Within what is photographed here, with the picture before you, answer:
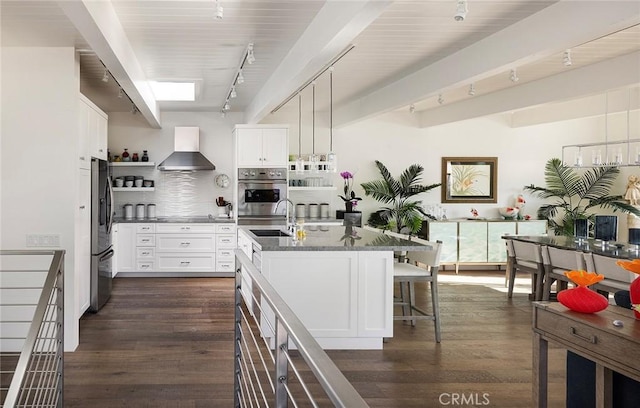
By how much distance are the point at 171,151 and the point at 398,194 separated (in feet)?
12.5

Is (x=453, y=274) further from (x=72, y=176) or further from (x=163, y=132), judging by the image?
(x=72, y=176)

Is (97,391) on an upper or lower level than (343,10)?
lower

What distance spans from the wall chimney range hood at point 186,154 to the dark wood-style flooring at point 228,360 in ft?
8.48

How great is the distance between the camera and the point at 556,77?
6.31 metres

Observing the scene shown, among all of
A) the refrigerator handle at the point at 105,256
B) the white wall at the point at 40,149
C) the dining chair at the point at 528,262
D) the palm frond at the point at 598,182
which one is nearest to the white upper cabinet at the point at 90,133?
the white wall at the point at 40,149

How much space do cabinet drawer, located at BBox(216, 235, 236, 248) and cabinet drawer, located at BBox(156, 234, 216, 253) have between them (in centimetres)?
8

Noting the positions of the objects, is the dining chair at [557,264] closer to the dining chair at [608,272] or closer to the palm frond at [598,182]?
the dining chair at [608,272]

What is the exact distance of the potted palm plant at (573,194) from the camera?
29.6 feet

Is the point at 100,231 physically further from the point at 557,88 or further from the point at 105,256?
the point at 557,88

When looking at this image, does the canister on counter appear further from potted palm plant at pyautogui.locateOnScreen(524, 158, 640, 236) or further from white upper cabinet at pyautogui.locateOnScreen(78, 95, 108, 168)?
potted palm plant at pyautogui.locateOnScreen(524, 158, 640, 236)

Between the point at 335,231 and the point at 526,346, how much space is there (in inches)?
93.8

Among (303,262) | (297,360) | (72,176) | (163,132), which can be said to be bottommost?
(297,360)

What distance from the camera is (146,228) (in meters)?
8.38

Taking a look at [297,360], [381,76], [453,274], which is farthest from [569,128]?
[297,360]
